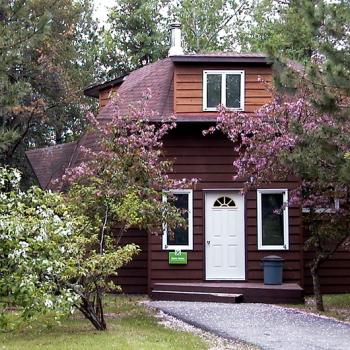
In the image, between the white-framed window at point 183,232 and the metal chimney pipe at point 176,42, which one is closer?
the white-framed window at point 183,232

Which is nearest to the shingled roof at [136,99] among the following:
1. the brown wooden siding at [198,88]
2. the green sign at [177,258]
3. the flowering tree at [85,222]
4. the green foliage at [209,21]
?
the brown wooden siding at [198,88]

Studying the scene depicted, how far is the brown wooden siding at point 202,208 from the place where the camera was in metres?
15.5

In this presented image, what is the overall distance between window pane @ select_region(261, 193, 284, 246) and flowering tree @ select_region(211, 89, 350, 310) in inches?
58.9

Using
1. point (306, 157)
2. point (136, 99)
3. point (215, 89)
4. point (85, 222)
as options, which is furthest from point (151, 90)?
point (85, 222)

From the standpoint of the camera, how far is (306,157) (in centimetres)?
1130

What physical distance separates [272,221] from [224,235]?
1.12 meters

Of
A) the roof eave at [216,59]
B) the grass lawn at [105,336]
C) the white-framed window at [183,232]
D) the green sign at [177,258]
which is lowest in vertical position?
the grass lawn at [105,336]

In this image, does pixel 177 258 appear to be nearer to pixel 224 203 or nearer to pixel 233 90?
pixel 224 203

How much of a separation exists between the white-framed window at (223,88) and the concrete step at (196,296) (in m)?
4.21

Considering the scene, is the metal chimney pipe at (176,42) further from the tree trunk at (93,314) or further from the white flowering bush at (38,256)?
the tree trunk at (93,314)

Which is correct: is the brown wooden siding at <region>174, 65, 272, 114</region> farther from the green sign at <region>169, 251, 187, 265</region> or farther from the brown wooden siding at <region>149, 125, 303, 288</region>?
the green sign at <region>169, 251, 187, 265</region>

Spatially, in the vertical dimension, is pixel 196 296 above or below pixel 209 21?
below

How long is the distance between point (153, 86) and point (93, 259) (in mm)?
8121

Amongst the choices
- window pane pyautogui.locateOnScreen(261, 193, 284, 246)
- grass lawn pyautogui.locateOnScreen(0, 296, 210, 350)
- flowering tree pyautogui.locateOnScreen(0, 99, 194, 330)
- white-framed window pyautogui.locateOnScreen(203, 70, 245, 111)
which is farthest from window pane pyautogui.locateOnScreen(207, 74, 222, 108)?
grass lawn pyautogui.locateOnScreen(0, 296, 210, 350)
